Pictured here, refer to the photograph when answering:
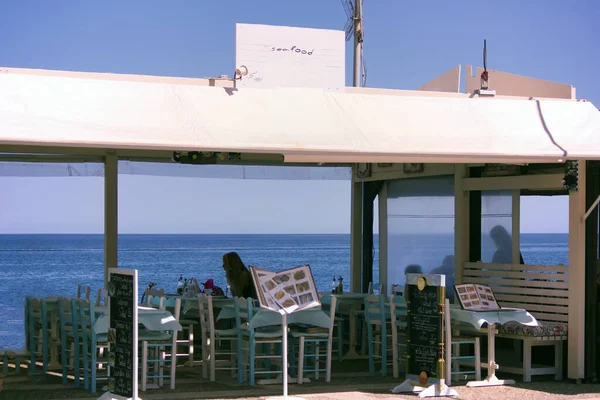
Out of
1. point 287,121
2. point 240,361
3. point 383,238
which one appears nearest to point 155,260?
point 383,238

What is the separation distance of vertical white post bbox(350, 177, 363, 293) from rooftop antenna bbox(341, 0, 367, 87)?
187 inches

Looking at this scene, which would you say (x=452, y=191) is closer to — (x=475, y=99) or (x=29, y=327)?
(x=475, y=99)

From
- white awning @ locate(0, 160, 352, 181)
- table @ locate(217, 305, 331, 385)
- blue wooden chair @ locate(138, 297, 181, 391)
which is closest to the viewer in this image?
blue wooden chair @ locate(138, 297, 181, 391)

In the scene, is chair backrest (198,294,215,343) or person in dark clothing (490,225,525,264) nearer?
chair backrest (198,294,215,343)

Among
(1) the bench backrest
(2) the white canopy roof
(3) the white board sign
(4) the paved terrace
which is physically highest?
(3) the white board sign

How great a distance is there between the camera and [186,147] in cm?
827

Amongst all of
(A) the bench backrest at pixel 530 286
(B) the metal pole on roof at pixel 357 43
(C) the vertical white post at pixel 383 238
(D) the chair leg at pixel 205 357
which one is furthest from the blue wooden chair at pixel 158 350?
(B) the metal pole on roof at pixel 357 43

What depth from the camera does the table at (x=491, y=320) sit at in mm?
9844

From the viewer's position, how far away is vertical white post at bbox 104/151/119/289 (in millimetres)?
12195

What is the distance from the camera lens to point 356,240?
1426 centimetres

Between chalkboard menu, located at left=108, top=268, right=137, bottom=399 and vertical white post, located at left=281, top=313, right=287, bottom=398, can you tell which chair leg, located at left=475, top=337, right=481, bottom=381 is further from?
chalkboard menu, located at left=108, top=268, right=137, bottom=399

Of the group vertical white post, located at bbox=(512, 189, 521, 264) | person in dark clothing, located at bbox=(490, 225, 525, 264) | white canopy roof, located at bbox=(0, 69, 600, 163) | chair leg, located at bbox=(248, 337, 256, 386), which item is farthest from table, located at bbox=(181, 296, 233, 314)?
vertical white post, located at bbox=(512, 189, 521, 264)

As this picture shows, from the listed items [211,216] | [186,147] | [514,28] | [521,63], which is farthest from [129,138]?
[211,216]

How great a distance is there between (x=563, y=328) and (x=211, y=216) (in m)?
58.3
